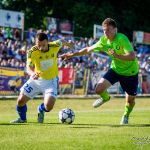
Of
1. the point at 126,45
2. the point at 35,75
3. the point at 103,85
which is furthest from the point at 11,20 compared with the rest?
the point at 126,45

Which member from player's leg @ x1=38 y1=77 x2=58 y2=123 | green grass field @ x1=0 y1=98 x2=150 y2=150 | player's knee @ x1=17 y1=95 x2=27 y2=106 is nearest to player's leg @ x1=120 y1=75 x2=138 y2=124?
green grass field @ x1=0 y1=98 x2=150 y2=150

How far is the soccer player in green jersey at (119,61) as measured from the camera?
476 inches

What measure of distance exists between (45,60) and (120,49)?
1.74m

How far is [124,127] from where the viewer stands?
11.4m

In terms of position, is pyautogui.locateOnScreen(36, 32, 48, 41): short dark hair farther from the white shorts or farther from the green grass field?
the green grass field

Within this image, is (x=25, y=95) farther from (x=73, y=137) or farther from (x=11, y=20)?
(x=11, y=20)

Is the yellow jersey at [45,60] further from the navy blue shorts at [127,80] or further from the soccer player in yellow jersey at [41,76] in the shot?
the navy blue shorts at [127,80]

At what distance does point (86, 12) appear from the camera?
154 feet

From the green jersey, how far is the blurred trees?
3273 centimetres

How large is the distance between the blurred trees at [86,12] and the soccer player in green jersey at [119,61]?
32607 mm

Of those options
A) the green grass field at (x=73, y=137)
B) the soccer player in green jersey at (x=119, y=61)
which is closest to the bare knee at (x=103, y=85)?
the soccer player in green jersey at (x=119, y=61)

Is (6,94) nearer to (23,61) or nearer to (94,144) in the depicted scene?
(23,61)

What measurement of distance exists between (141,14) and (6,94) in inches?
1157

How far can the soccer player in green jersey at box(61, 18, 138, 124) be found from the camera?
1209 centimetres
